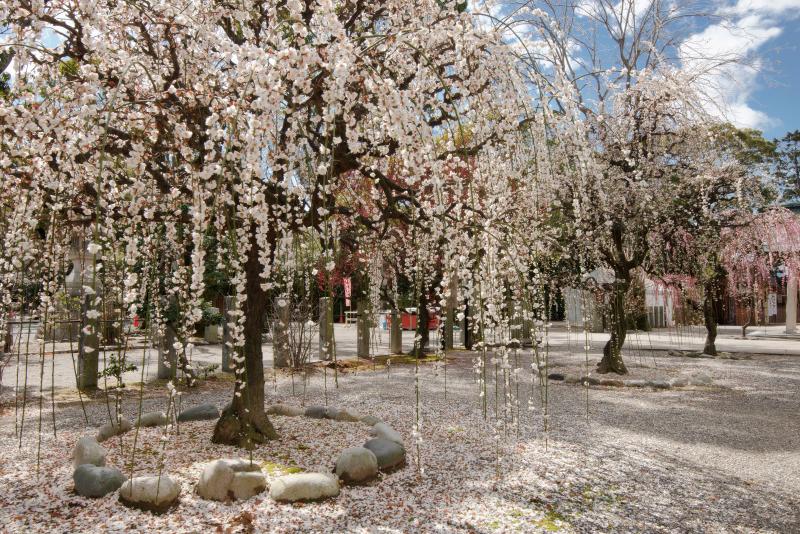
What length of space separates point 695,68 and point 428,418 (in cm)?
671

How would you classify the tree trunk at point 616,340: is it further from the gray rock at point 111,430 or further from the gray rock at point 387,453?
the gray rock at point 111,430

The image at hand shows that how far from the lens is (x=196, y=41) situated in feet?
11.1

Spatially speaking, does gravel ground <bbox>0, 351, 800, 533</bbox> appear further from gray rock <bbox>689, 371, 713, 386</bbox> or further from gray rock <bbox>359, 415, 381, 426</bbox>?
gray rock <bbox>689, 371, 713, 386</bbox>

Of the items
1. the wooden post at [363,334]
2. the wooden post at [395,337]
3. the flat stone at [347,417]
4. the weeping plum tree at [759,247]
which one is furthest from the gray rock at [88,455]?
the weeping plum tree at [759,247]

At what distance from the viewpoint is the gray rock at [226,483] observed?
2779 mm

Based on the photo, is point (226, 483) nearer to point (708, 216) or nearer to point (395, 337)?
point (708, 216)

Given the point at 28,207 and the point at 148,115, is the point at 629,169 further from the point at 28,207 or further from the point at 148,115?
the point at 28,207

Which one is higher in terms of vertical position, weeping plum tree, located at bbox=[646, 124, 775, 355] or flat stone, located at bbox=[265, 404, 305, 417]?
weeping plum tree, located at bbox=[646, 124, 775, 355]

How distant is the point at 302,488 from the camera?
9.22 ft

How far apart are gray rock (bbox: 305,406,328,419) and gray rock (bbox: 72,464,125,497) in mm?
1808

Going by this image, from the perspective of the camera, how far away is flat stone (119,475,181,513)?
2.63 metres

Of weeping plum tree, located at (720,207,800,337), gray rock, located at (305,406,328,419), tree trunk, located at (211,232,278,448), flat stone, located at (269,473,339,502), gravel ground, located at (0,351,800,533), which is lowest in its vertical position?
gravel ground, located at (0,351,800,533)

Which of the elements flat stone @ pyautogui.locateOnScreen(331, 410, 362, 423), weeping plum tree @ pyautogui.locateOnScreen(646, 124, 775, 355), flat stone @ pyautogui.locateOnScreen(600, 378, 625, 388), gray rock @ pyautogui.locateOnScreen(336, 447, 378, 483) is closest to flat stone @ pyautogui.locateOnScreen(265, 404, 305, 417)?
→ flat stone @ pyautogui.locateOnScreen(331, 410, 362, 423)

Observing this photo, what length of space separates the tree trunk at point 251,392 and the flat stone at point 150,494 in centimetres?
90
